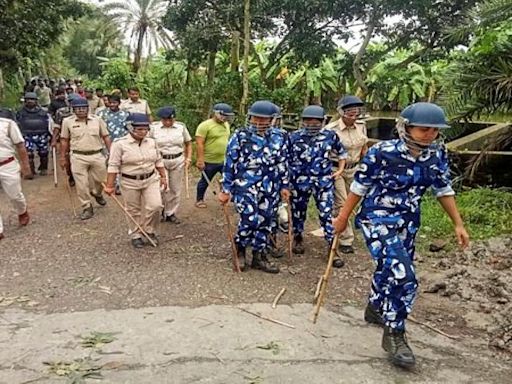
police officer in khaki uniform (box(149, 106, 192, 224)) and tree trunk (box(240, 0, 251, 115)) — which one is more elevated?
tree trunk (box(240, 0, 251, 115))

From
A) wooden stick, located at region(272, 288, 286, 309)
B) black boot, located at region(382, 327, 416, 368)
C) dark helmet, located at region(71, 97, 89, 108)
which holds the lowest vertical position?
wooden stick, located at region(272, 288, 286, 309)

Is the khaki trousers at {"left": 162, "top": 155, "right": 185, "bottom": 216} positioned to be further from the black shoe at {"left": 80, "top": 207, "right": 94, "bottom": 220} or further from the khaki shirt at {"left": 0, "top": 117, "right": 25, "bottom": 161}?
the khaki shirt at {"left": 0, "top": 117, "right": 25, "bottom": 161}

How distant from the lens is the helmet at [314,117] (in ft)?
19.5

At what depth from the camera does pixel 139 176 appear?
249 inches

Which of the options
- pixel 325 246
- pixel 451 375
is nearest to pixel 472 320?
pixel 451 375

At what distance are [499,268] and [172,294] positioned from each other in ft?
11.8

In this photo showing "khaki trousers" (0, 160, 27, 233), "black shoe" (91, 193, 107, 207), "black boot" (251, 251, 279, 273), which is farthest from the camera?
"black shoe" (91, 193, 107, 207)

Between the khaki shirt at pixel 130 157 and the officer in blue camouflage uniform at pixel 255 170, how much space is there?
1.26 metres

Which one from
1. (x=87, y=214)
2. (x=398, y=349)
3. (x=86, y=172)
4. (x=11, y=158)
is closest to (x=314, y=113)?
(x=398, y=349)

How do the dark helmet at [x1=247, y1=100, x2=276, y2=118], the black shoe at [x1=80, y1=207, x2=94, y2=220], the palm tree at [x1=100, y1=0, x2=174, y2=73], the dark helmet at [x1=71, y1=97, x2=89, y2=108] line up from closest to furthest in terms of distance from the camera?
the dark helmet at [x1=247, y1=100, x2=276, y2=118] < the dark helmet at [x1=71, y1=97, x2=89, y2=108] < the black shoe at [x1=80, y1=207, x2=94, y2=220] < the palm tree at [x1=100, y1=0, x2=174, y2=73]

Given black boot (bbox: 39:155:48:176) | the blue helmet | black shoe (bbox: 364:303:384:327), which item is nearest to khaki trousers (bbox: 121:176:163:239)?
black shoe (bbox: 364:303:384:327)

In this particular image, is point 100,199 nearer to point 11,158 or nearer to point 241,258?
point 11,158

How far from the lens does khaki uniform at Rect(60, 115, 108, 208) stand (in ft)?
25.0

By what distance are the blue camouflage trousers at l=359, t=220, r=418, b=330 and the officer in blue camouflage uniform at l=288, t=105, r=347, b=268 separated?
6.73ft
